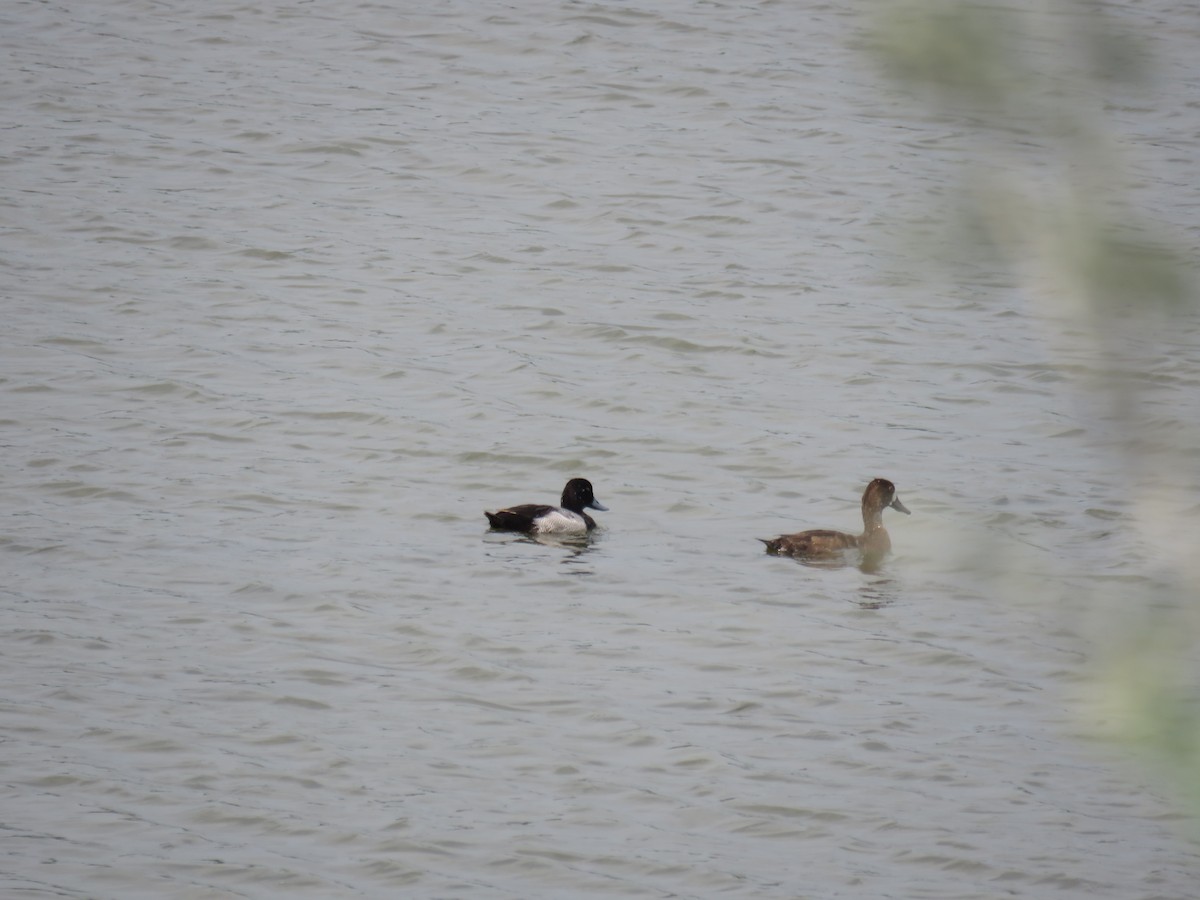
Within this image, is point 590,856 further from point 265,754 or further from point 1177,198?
point 1177,198

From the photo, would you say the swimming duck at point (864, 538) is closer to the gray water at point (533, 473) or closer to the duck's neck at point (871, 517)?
the duck's neck at point (871, 517)

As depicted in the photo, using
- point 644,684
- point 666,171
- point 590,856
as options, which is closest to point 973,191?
point 590,856

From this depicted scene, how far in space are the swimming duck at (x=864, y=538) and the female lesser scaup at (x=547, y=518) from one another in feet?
4.25

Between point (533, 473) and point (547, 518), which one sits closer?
point (547, 518)

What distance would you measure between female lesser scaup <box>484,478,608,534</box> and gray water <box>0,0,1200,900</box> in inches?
8.3

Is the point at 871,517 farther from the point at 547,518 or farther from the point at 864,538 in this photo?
the point at 547,518

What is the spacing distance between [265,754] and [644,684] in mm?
2034

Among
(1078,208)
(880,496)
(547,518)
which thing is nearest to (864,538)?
(880,496)

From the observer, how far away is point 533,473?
40.9 ft

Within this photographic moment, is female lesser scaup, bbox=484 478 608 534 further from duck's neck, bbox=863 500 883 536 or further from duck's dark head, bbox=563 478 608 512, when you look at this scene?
duck's neck, bbox=863 500 883 536

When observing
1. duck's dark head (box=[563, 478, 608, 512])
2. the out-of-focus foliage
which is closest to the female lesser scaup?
duck's dark head (box=[563, 478, 608, 512])

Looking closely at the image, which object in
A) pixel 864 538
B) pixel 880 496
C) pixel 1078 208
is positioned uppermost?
pixel 1078 208

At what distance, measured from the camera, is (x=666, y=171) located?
20.4 meters

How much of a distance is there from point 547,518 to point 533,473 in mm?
1473
